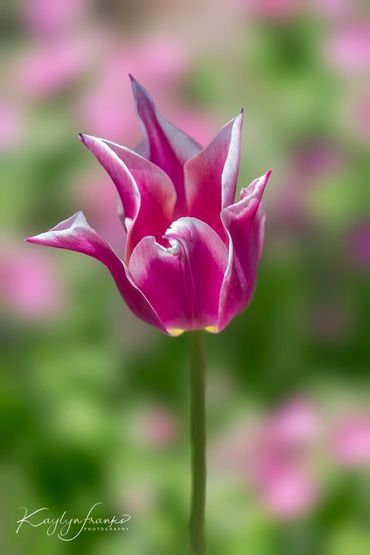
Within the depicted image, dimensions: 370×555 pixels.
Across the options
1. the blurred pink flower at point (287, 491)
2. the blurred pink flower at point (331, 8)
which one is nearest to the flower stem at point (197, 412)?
the blurred pink flower at point (287, 491)

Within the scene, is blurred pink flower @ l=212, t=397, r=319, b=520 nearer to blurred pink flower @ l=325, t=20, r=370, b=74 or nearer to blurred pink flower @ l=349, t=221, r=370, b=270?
blurred pink flower @ l=349, t=221, r=370, b=270

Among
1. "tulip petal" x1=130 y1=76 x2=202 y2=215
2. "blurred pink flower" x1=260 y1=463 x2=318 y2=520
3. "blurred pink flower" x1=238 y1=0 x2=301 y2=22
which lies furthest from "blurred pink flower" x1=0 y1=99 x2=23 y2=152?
"tulip petal" x1=130 y1=76 x2=202 y2=215

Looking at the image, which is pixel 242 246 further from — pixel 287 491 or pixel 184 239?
pixel 287 491

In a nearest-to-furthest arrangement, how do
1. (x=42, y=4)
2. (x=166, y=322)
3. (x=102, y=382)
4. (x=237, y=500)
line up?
(x=166, y=322) < (x=237, y=500) < (x=102, y=382) < (x=42, y=4)

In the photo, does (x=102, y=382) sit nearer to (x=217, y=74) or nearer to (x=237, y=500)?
(x=237, y=500)

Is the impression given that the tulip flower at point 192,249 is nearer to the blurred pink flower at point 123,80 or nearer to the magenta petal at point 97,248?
the magenta petal at point 97,248

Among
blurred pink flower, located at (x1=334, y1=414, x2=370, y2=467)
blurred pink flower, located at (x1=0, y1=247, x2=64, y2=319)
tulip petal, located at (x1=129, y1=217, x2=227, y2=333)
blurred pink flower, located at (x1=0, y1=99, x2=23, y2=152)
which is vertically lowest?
blurred pink flower, located at (x1=334, y1=414, x2=370, y2=467)

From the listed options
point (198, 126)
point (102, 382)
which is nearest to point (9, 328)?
point (102, 382)
